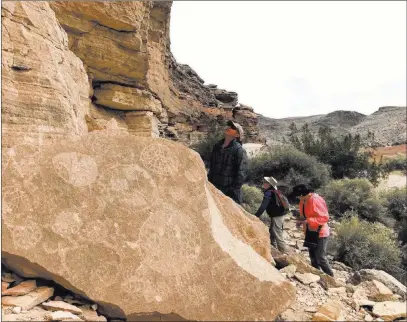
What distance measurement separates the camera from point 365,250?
6.84 m

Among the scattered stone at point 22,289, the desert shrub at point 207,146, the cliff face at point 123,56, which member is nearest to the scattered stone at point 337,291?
the scattered stone at point 22,289

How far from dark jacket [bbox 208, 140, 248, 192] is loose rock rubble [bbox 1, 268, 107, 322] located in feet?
9.32

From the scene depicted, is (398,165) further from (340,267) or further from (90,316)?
(90,316)

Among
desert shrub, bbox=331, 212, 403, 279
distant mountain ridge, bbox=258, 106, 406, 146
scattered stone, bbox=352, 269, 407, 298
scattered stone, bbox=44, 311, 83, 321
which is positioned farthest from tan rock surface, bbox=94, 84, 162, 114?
distant mountain ridge, bbox=258, 106, 406, 146

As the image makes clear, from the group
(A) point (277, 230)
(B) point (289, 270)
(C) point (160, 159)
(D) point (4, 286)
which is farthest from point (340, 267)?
(D) point (4, 286)

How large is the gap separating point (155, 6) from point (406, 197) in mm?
12735

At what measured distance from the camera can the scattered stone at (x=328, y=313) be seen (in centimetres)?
285

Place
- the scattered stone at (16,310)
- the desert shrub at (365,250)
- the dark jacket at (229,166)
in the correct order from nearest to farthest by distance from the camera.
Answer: the scattered stone at (16,310) → the dark jacket at (229,166) → the desert shrub at (365,250)

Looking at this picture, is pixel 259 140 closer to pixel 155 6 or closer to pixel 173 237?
pixel 155 6

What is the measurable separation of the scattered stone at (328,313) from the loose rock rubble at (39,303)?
5.37ft

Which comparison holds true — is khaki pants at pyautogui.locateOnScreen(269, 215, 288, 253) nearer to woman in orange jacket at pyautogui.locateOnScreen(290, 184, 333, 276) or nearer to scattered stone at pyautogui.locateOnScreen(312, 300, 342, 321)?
woman in orange jacket at pyautogui.locateOnScreen(290, 184, 333, 276)

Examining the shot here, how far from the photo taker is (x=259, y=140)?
76.5ft

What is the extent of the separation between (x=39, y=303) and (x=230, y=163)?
3.12 m

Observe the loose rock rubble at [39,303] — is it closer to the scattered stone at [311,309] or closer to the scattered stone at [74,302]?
the scattered stone at [74,302]
